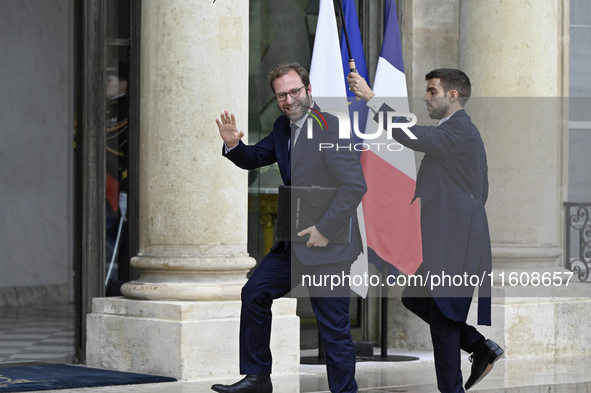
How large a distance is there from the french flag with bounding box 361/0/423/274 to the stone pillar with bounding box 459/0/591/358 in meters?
0.76

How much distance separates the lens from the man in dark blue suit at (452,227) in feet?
17.7

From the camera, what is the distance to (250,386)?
5312 mm

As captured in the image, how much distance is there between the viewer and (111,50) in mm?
7758

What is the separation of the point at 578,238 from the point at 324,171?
4.92 meters

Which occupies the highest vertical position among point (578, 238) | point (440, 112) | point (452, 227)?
point (440, 112)

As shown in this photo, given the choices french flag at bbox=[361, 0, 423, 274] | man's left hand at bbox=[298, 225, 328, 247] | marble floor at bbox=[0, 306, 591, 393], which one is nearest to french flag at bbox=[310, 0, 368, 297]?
french flag at bbox=[361, 0, 423, 274]

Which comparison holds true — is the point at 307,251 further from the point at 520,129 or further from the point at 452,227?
the point at 520,129

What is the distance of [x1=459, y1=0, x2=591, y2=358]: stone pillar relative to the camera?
27.5ft

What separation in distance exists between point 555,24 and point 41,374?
5162 millimetres

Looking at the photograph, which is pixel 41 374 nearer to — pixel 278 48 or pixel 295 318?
pixel 295 318

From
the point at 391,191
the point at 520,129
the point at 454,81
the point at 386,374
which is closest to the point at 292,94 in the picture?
the point at 454,81

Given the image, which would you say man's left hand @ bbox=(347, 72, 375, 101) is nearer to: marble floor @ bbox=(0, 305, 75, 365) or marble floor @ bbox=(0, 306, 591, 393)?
marble floor @ bbox=(0, 306, 591, 393)

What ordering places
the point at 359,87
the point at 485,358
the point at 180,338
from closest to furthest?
the point at 359,87 → the point at 485,358 → the point at 180,338

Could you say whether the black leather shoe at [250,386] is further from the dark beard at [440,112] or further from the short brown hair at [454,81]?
the short brown hair at [454,81]
